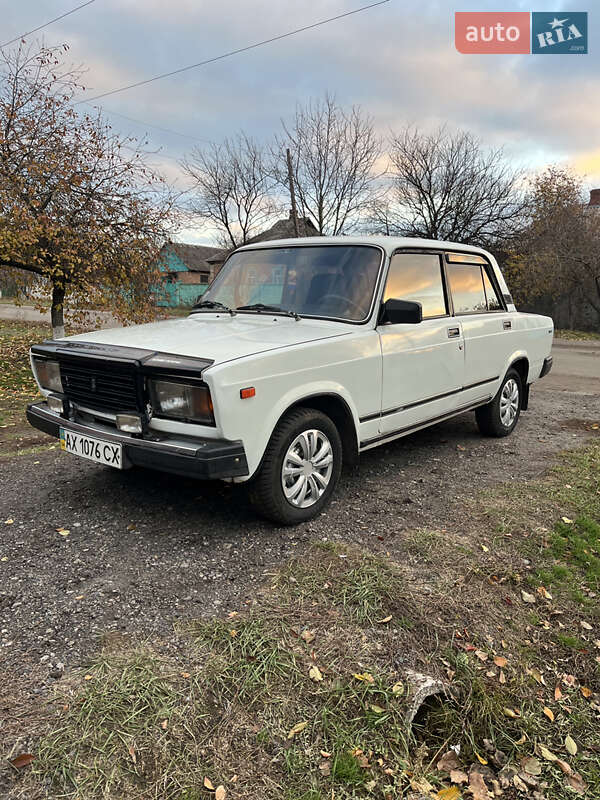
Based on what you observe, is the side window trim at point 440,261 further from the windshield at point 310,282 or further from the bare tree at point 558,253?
the bare tree at point 558,253

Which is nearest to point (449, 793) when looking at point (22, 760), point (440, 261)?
point (22, 760)

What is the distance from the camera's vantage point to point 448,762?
2104mm

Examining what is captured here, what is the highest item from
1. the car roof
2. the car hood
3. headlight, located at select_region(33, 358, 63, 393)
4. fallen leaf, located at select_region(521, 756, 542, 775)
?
the car roof

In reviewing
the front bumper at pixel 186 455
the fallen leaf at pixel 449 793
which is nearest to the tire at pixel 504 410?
the front bumper at pixel 186 455

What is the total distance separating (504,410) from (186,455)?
415 centimetres

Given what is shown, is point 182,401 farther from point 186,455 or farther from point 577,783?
point 577,783

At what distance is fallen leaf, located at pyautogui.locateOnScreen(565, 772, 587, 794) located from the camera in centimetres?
200

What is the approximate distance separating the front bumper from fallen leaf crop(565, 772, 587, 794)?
197 centimetres

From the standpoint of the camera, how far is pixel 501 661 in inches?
98.7

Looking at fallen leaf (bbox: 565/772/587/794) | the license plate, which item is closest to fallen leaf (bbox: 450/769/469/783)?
fallen leaf (bbox: 565/772/587/794)

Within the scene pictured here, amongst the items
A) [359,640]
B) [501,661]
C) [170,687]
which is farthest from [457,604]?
[170,687]

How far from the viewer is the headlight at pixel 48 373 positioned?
13.0ft

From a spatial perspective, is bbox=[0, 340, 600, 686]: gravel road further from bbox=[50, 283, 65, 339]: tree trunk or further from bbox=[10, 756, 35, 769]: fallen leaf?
bbox=[50, 283, 65, 339]: tree trunk

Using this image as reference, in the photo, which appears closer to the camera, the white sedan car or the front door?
the white sedan car
